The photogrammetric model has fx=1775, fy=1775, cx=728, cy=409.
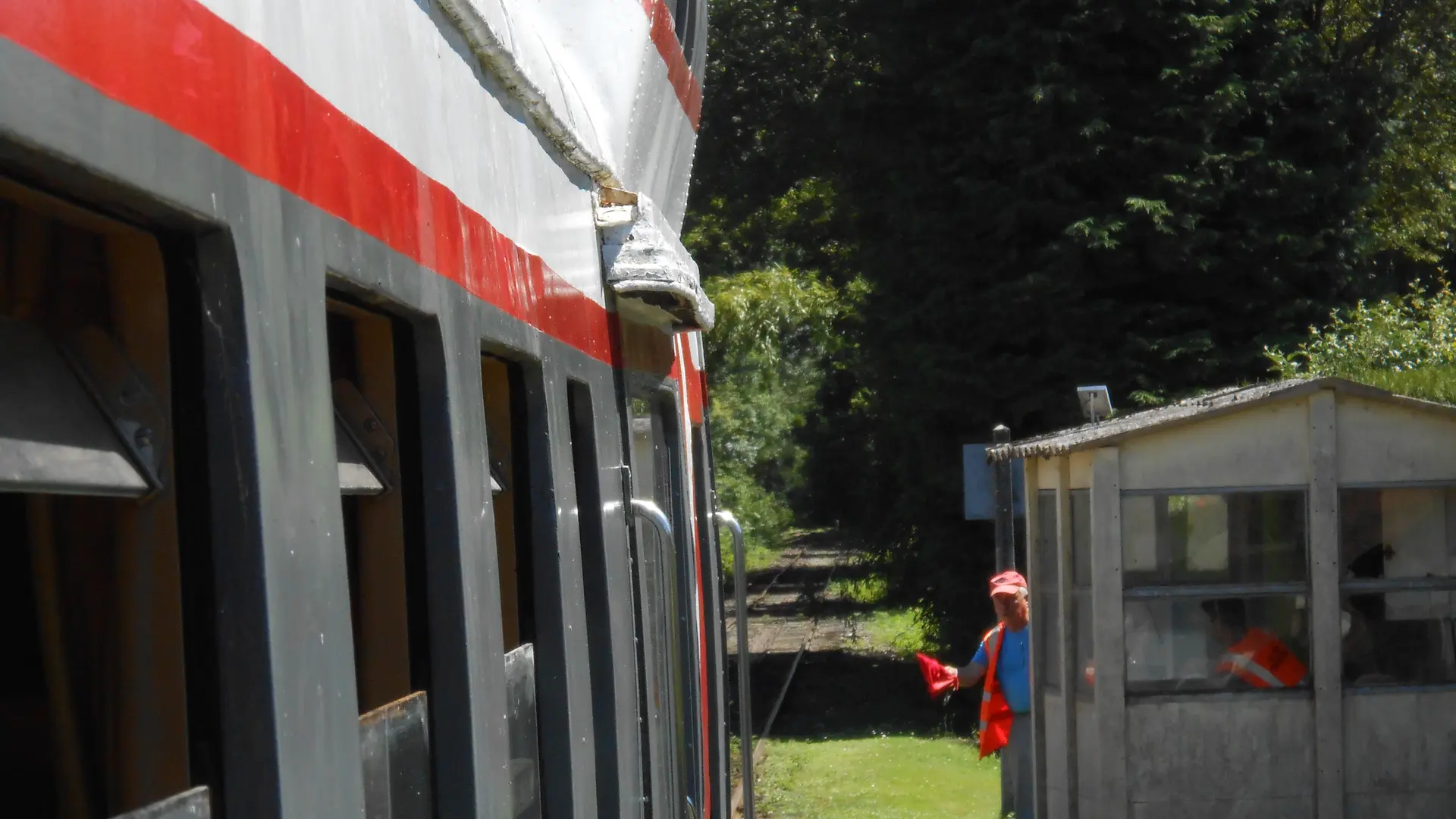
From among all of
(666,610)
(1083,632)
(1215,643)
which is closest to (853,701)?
(1083,632)

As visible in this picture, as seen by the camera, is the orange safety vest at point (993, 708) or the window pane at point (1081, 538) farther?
the orange safety vest at point (993, 708)

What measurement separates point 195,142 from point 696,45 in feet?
14.4

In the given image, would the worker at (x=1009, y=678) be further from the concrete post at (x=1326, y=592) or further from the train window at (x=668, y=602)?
the train window at (x=668, y=602)

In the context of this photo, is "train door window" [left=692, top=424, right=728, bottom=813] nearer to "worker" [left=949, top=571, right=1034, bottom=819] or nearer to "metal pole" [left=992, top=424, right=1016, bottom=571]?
"worker" [left=949, top=571, right=1034, bottom=819]

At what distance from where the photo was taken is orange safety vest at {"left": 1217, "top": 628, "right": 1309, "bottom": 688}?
816 centimetres

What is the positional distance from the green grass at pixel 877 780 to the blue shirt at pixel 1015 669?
3.13 metres

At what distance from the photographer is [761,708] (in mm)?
19297

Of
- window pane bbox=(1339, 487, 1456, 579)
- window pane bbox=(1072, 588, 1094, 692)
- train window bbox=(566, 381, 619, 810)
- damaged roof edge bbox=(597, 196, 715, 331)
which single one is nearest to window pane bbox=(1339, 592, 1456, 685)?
window pane bbox=(1339, 487, 1456, 579)

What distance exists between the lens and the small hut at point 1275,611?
805 cm

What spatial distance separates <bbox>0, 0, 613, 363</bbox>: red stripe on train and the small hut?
6169mm

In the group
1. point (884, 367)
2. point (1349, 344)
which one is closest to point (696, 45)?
point (1349, 344)

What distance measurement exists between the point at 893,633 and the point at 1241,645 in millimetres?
18073

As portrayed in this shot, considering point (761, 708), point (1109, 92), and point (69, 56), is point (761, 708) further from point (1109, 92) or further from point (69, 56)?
point (69, 56)

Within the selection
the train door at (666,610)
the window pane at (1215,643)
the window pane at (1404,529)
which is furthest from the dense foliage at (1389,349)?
the train door at (666,610)
